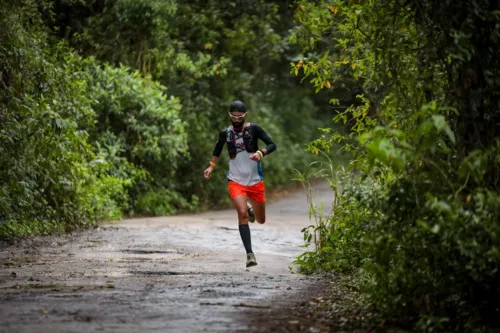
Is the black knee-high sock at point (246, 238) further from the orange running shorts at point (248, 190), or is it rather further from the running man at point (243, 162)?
the orange running shorts at point (248, 190)

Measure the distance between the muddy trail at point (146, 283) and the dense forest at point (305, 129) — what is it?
899 mm

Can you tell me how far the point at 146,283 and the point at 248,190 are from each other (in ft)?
9.80

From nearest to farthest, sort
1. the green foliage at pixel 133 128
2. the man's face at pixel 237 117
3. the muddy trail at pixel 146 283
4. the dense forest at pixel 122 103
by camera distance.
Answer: the muddy trail at pixel 146 283 → the man's face at pixel 237 117 → the dense forest at pixel 122 103 → the green foliage at pixel 133 128

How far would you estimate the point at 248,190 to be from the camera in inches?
482

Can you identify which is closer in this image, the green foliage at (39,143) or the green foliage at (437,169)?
the green foliage at (437,169)

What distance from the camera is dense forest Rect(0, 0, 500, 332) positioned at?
7.07 meters

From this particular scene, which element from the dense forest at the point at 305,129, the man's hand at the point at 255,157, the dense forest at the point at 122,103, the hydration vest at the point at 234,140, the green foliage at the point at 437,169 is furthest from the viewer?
the dense forest at the point at 122,103

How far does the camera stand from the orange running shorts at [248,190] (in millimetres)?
12156

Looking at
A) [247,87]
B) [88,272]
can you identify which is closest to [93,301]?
[88,272]

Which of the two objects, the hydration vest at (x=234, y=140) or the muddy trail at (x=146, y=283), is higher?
the hydration vest at (x=234, y=140)

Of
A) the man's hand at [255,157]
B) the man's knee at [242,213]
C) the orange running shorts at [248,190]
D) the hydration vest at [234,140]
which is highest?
the hydration vest at [234,140]

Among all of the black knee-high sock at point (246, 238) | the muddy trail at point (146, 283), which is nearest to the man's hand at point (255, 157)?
Answer: the black knee-high sock at point (246, 238)

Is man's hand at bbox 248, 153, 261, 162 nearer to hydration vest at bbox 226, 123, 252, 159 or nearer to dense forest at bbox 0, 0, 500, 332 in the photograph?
hydration vest at bbox 226, 123, 252, 159

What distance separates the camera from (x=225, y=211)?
89.5 ft
